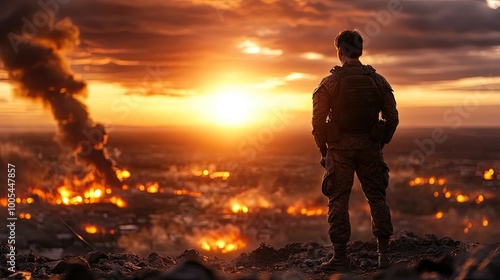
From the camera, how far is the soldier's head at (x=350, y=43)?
29.5ft

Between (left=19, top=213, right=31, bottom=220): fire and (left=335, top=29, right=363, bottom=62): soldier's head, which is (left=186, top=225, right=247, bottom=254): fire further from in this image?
(left=335, top=29, right=363, bottom=62): soldier's head

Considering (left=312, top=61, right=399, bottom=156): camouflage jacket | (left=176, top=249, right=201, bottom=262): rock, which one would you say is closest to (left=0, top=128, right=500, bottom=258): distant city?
(left=176, top=249, right=201, bottom=262): rock

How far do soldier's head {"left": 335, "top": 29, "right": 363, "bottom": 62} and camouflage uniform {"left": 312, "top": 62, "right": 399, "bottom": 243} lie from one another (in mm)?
140

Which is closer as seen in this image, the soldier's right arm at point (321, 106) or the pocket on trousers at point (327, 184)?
the soldier's right arm at point (321, 106)

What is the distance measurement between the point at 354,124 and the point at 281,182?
253 feet

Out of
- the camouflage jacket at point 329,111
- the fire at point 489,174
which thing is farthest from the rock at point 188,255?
the fire at point 489,174

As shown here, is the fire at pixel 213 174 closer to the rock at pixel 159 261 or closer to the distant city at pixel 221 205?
the distant city at pixel 221 205

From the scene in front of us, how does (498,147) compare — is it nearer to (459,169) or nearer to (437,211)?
(459,169)

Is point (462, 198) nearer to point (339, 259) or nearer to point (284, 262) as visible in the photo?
point (284, 262)

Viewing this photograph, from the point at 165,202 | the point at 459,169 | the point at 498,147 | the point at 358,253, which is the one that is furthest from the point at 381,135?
the point at 498,147

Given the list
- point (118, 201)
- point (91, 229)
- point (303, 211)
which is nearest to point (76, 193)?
point (118, 201)

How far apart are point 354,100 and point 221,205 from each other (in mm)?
70253

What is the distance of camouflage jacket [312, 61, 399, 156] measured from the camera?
9000 millimetres

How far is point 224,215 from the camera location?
232 ft
